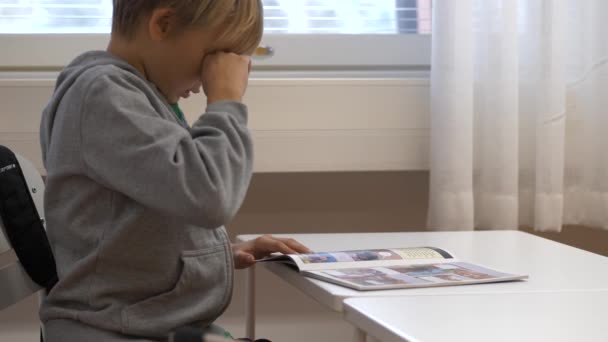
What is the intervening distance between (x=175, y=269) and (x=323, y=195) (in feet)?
3.40

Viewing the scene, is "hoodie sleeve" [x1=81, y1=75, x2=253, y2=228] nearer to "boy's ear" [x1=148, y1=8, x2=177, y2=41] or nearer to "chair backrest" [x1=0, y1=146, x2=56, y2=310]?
"boy's ear" [x1=148, y1=8, x2=177, y2=41]

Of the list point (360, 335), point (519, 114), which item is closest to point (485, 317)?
point (360, 335)

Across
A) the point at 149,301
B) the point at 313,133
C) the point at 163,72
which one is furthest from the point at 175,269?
the point at 313,133

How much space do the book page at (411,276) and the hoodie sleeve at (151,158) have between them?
174 mm

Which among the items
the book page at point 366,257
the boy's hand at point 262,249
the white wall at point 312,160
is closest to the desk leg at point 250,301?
the boy's hand at point 262,249

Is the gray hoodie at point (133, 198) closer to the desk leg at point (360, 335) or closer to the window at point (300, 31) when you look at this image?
the desk leg at point (360, 335)

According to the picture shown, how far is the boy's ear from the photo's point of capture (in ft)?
3.39

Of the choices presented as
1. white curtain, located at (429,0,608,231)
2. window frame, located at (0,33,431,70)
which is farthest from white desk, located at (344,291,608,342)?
window frame, located at (0,33,431,70)

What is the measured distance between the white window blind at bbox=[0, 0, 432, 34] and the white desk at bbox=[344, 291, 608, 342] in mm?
1203

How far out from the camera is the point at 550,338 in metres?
0.73

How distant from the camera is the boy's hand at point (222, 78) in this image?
107 cm

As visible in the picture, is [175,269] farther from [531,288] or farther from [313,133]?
[313,133]

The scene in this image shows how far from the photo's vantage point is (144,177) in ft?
3.04

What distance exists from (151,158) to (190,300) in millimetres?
200
